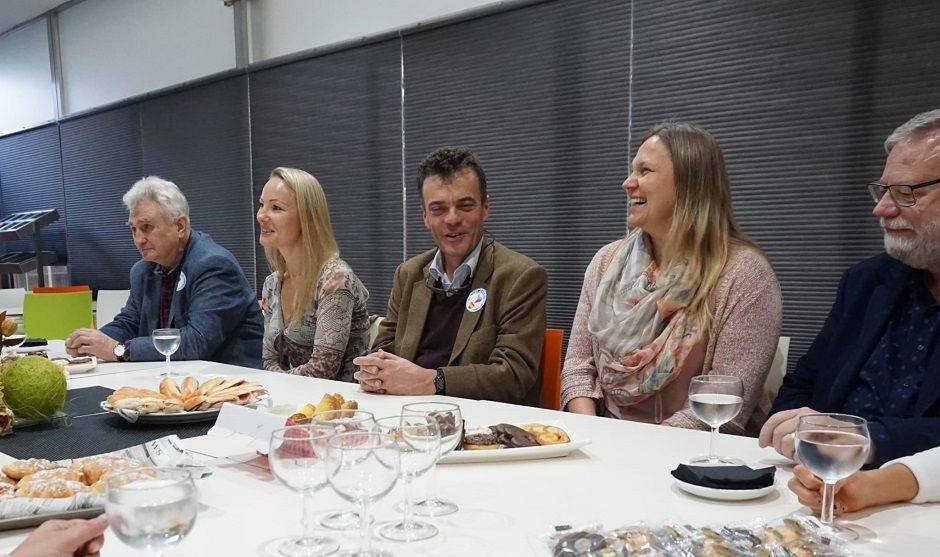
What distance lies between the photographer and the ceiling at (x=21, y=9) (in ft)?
22.3

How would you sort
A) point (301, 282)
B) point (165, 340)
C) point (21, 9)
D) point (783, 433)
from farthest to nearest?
point (21, 9) < point (301, 282) < point (165, 340) < point (783, 433)

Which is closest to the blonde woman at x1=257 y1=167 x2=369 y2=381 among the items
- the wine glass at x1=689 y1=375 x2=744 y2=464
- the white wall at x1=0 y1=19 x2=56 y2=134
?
the wine glass at x1=689 y1=375 x2=744 y2=464

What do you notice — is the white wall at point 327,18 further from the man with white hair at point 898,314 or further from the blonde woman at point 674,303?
the man with white hair at point 898,314

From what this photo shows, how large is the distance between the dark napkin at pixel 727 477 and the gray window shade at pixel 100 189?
630cm

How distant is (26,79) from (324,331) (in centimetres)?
710

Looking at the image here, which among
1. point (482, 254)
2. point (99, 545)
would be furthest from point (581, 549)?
point (482, 254)

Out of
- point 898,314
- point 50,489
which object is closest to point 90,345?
point 50,489

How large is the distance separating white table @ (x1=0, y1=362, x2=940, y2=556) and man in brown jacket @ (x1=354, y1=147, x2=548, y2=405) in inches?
23.5

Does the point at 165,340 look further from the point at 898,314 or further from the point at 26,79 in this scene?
the point at 26,79

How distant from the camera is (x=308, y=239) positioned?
8.88ft

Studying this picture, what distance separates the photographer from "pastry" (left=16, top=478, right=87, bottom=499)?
1.05 metres

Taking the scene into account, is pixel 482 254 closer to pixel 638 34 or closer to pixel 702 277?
pixel 702 277

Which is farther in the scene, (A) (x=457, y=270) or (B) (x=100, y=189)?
(B) (x=100, y=189)

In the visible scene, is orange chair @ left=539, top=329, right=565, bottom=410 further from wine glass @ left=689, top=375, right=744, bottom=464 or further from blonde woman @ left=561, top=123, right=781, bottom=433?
wine glass @ left=689, top=375, right=744, bottom=464
